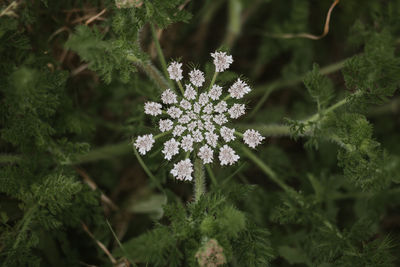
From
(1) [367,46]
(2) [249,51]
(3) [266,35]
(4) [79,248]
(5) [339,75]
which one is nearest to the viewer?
(1) [367,46]

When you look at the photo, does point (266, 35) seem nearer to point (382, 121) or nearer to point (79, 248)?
point (382, 121)

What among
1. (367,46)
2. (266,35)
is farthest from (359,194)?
(266,35)

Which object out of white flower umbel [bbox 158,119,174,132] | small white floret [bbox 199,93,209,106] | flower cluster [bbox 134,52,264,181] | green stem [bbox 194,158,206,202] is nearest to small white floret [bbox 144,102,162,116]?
flower cluster [bbox 134,52,264,181]

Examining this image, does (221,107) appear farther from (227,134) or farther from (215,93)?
(227,134)

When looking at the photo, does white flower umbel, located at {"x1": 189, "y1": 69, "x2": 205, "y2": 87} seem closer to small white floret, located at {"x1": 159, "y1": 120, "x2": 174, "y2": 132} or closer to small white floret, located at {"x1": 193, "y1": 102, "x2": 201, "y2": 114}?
small white floret, located at {"x1": 193, "y1": 102, "x2": 201, "y2": 114}

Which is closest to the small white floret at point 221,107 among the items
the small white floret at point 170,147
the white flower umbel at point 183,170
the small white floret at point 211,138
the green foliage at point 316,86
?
the small white floret at point 211,138

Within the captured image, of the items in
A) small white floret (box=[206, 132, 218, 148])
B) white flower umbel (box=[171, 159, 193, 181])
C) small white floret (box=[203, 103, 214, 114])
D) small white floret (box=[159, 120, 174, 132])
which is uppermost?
small white floret (box=[203, 103, 214, 114])

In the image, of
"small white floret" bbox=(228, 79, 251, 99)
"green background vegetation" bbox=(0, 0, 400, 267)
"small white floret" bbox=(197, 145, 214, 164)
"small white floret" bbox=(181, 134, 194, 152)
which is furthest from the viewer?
"small white floret" bbox=(228, 79, 251, 99)
